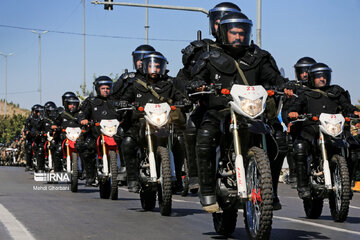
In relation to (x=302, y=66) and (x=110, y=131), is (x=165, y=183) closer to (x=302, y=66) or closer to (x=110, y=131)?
(x=110, y=131)

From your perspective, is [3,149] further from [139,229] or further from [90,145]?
[139,229]

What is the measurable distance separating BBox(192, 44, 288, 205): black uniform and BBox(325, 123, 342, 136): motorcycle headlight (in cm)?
301

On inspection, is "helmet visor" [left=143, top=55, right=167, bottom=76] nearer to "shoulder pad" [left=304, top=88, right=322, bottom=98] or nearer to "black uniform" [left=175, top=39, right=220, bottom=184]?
"black uniform" [left=175, top=39, right=220, bottom=184]

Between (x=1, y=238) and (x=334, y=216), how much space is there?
4305 mm

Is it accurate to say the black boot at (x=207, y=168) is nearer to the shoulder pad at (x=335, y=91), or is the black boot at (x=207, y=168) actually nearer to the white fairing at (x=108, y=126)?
the shoulder pad at (x=335, y=91)

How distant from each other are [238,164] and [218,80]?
1115 mm

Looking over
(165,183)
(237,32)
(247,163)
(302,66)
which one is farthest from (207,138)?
(302,66)

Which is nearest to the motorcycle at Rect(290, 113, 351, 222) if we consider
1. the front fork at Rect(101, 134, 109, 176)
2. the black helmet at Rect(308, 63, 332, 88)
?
the black helmet at Rect(308, 63, 332, 88)

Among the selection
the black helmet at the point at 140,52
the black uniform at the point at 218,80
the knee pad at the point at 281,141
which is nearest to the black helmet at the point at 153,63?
the black helmet at the point at 140,52

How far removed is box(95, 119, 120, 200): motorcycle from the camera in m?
15.0

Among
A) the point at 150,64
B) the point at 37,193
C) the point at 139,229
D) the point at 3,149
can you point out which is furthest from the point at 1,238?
the point at 3,149

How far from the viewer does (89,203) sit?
47.0ft

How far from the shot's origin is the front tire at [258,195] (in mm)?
7426

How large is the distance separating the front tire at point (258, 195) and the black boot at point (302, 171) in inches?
148
